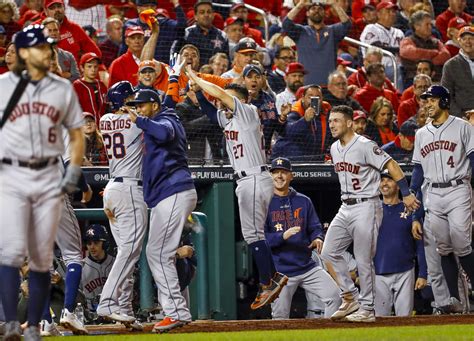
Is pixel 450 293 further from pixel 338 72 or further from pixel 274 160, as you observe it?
pixel 338 72

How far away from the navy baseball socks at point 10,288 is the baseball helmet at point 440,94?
4747 millimetres

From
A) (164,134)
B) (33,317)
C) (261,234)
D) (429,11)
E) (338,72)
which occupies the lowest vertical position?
(33,317)

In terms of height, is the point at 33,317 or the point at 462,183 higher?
the point at 462,183

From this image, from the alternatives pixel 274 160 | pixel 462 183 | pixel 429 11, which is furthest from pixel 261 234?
pixel 429 11

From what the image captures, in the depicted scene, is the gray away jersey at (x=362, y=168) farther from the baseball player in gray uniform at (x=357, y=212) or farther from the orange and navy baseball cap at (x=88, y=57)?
the orange and navy baseball cap at (x=88, y=57)

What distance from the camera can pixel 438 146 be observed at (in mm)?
10055

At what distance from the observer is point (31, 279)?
6.58 m

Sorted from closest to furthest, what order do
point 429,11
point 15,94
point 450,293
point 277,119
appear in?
point 15,94
point 450,293
point 277,119
point 429,11

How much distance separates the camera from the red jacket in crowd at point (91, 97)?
1118cm

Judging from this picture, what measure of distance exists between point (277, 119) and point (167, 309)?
3475 mm

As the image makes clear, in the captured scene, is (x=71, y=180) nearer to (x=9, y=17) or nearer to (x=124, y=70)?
(x=124, y=70)

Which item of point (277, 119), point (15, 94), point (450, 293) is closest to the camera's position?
point (15, 94)

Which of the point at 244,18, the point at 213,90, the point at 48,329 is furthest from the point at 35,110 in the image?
the point at 244,18

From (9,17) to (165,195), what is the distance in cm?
441
